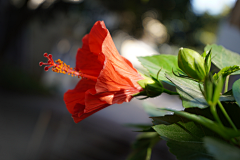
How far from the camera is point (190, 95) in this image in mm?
195

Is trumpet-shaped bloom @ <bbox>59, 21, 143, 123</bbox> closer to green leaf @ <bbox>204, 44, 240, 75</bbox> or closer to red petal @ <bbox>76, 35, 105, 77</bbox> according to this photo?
red petal @ <bbox>76, 35, 105, 77</bbox>

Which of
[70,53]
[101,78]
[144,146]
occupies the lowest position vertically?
[144,146]

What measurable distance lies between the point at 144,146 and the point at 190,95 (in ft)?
0.73

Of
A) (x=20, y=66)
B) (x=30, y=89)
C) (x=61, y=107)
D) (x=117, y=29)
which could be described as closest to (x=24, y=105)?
(x=61, y=107)

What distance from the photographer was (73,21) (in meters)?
3.94

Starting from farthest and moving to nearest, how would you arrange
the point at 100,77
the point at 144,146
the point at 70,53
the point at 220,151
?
the point at 70,53 < the point at 144,146 < the point at 100,77 < the point at 220,151

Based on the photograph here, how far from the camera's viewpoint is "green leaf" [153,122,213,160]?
7.2 inches

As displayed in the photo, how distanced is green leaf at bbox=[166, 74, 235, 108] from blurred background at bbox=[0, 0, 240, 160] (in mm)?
766

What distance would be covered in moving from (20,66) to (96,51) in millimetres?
4850

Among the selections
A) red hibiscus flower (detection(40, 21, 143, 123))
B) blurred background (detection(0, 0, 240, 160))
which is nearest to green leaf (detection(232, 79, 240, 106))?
red hibiscus flower (detection(40, 21, 143, 123))

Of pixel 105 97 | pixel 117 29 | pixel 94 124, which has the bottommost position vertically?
pixel 94 124

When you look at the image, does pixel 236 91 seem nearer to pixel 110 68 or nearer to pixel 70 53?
pixel 110 68

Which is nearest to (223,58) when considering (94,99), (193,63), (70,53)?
(193,63)

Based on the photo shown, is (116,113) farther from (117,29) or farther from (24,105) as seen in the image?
(117,29)
